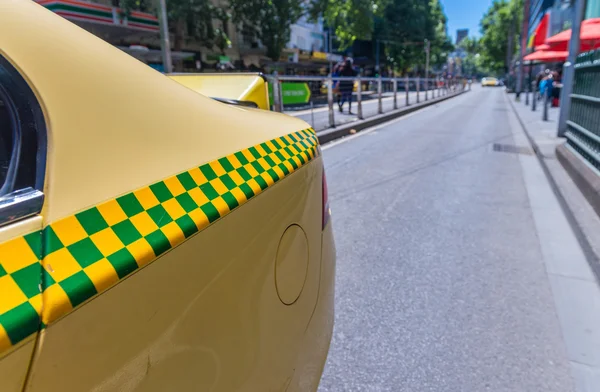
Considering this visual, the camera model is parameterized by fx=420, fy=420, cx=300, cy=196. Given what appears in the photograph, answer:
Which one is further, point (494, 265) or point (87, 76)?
point (494, 265)

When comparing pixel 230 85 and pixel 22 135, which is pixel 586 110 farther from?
pixel 22 135

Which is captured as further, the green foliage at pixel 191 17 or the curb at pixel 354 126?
the green foliage at pixel 191 17

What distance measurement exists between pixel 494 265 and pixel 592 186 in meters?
1.94

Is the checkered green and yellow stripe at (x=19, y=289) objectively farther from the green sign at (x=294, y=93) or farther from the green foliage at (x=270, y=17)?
the green foliage at (x=270, y=17)

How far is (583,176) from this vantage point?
15.8ft

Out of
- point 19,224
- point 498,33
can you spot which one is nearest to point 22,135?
point 19,224

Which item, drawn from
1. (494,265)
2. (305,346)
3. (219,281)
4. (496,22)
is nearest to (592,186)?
(494,265)

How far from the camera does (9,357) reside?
1.99 ft

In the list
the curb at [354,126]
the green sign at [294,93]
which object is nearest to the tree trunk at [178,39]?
the curb at [354,126]

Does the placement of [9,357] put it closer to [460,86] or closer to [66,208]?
[66,208]

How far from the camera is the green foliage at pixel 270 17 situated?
2684cm

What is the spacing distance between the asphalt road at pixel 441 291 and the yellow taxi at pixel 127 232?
1.18 m

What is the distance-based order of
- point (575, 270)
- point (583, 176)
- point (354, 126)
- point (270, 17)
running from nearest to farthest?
1. point (575, 270)
2. point (583, 176)
3. point (354, 126)
4. point (270, 17)

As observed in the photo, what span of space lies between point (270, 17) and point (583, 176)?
26.2 meters
